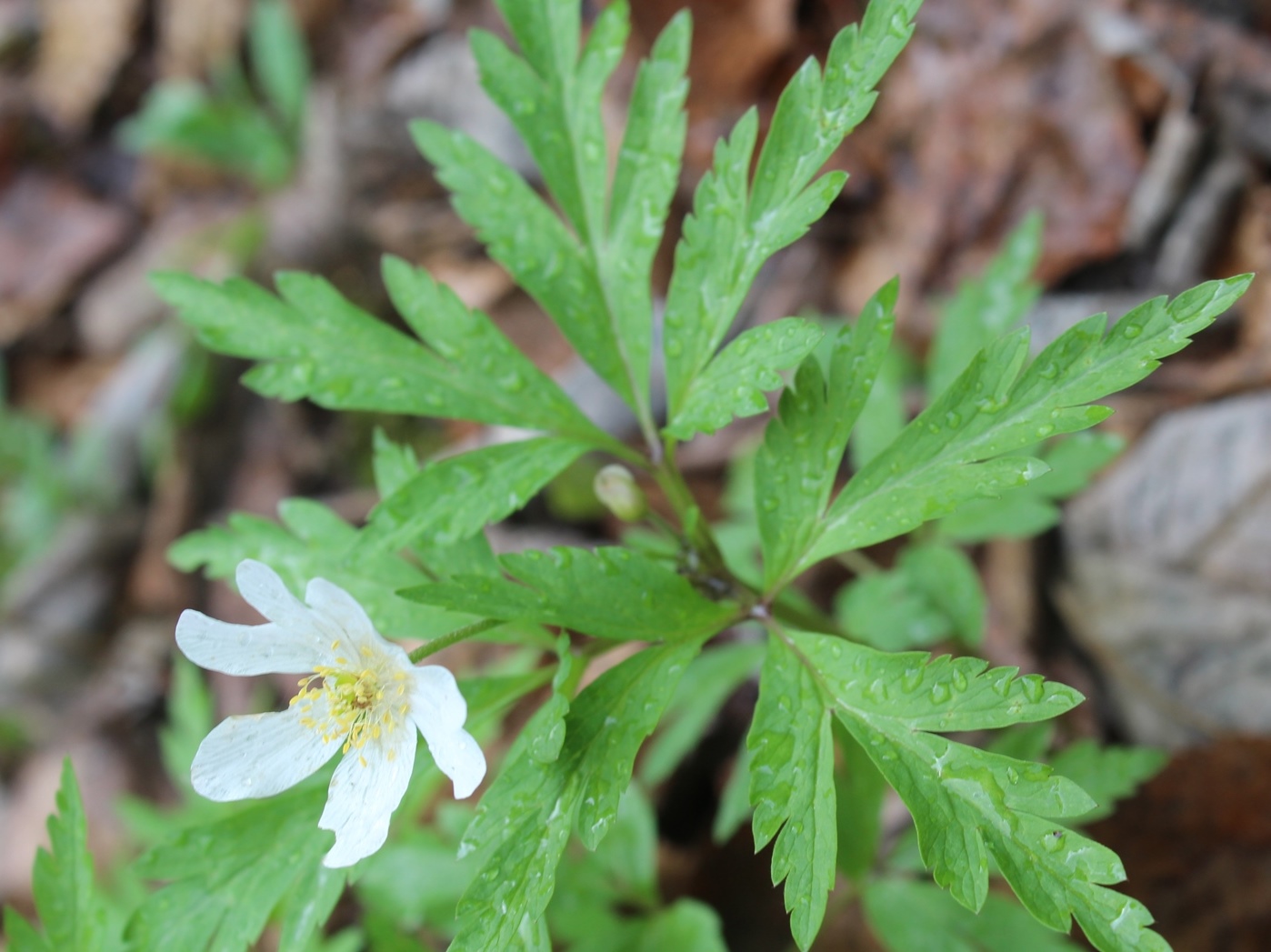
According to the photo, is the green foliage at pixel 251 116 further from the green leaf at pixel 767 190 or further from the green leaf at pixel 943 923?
the green leaf at pixel 943 923

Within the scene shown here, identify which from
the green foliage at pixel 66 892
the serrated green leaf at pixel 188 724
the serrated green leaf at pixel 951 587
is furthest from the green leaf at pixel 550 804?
A: the serrated green leaf at pixel 188 724

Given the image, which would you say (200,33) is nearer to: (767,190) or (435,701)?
(767,190)

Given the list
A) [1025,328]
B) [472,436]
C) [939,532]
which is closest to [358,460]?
[472,436]

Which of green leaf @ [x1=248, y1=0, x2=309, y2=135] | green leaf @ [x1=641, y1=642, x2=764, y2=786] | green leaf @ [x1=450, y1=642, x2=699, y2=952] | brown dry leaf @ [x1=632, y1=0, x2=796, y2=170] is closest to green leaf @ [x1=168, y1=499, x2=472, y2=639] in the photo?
green leaf @ [x1=450, y1=642, x2=699, y2=952]

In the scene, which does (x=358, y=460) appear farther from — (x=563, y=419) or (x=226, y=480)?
(x=563, y=419)

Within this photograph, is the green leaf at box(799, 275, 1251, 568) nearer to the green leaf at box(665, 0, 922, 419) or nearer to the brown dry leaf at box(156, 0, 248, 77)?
the green leaf at box(665, 0, 922, 419)
